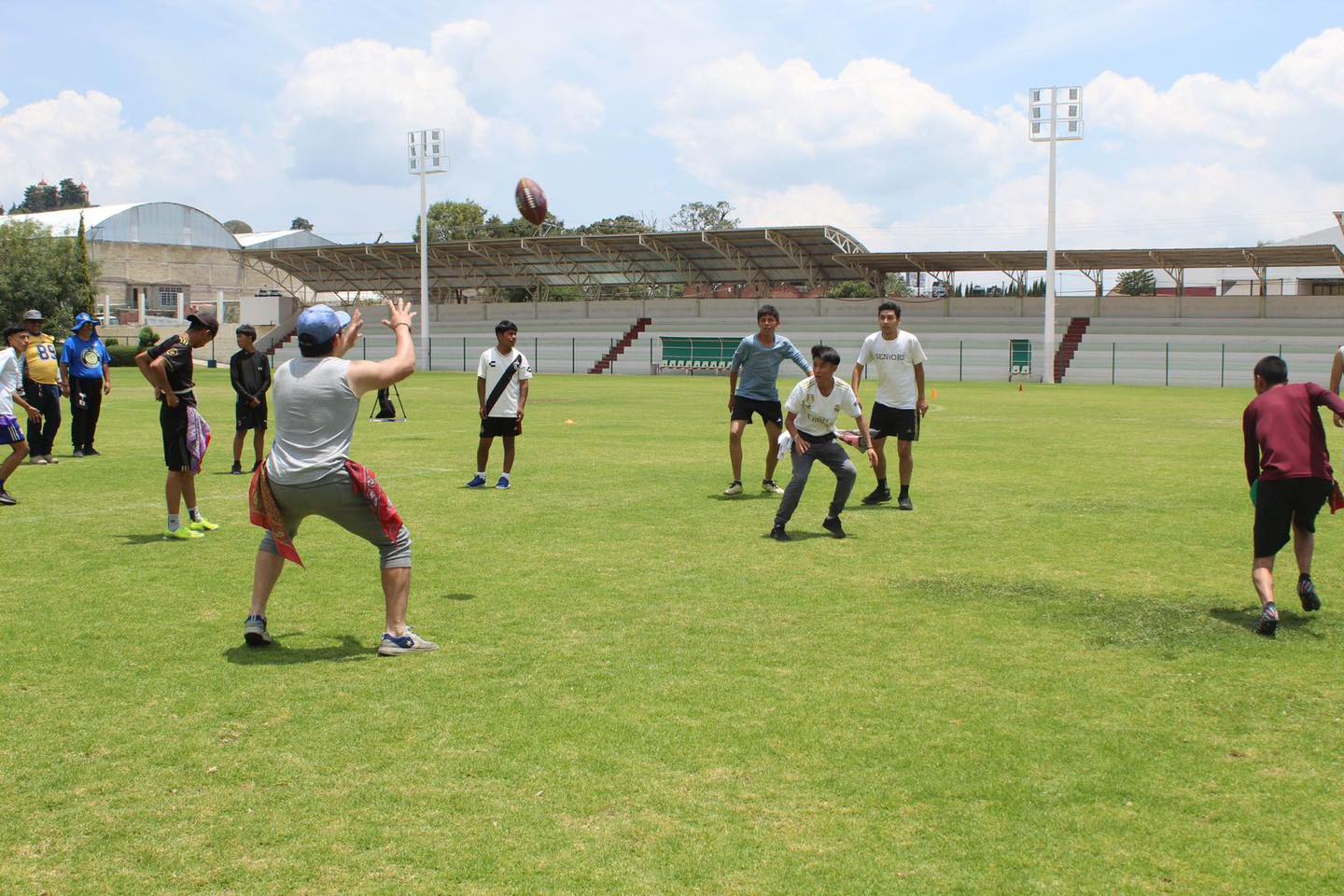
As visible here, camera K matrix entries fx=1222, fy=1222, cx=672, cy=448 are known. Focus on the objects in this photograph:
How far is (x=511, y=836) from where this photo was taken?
158 inches

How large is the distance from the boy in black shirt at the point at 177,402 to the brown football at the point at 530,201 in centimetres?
3107

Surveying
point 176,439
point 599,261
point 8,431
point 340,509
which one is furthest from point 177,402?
point 599,261

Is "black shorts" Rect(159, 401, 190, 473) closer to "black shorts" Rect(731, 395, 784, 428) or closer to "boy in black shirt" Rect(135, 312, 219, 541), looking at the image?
"boy in black shirt" Rect(135, 312, 219, 541)

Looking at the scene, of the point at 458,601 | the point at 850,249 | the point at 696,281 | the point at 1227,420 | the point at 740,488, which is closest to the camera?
the point at 458,601

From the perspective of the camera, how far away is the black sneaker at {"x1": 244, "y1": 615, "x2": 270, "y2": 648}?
6289mm

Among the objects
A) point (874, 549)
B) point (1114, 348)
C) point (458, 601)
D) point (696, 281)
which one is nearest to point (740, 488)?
point (874, 549)

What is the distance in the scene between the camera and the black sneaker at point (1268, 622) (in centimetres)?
660

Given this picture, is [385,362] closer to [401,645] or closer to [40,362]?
[401,645]

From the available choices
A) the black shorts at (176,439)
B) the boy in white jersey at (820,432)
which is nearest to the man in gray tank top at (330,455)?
the black shorts at (176,439)

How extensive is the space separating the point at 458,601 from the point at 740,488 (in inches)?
214

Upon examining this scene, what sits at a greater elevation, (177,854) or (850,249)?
(850,249)

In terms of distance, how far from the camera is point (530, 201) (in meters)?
41.1

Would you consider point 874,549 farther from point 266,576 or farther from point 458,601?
point 266,576

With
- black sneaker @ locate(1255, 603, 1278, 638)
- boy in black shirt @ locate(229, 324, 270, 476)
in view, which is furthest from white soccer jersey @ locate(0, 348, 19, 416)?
black sneaker @ locate(1255, 603, 1278, 638)
